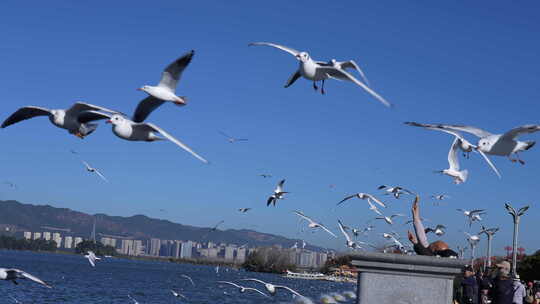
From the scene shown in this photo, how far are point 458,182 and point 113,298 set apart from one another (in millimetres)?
42297

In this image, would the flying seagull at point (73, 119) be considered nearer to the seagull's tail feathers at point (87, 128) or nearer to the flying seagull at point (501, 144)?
the seagull's tail feathers at point (87, 128)

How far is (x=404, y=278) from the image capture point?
8805 millimetres

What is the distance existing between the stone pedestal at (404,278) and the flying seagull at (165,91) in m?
3.00

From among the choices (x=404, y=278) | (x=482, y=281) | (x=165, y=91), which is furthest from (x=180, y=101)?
(x=482, y=281)

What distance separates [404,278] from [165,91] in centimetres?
371

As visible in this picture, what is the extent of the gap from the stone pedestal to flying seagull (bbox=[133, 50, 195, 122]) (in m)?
3.00

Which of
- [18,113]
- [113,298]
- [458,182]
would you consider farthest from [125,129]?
[113,298]

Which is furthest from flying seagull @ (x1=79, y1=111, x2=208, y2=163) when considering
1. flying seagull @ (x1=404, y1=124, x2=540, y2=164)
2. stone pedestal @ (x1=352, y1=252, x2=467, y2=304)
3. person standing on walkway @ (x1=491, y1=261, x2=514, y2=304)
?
person standing on walkway @ (x1=491, y1=261, x2=514, y2=304)

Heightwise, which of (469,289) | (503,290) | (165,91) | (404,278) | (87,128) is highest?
(165,91)

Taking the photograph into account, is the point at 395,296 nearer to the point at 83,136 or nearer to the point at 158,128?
the point at 158,128

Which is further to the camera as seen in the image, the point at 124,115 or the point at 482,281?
the point at 482,281

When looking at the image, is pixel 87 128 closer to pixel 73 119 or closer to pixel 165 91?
pixel 73 119

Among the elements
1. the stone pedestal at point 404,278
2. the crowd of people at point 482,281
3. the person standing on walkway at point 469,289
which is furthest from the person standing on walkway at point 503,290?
the person standing on walkway at point 469,289

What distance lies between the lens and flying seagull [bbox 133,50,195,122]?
8.72 m
